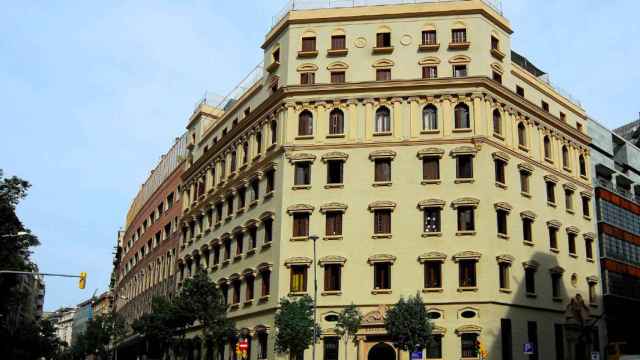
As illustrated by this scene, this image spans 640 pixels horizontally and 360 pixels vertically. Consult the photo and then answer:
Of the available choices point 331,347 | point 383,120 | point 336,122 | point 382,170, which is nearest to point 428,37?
point 383,120

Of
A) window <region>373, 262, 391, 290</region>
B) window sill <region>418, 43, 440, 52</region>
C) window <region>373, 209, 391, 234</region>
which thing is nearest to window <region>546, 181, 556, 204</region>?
window sill <region>418, 43, 440, 52</region>

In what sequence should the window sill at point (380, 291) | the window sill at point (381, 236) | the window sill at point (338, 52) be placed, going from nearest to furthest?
1. the window sill at point (380, 291)
2. the window sill at point (381, 236)
3. the window sill at point (338, 52)

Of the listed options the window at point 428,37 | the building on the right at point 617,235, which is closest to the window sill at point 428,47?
the window at point 428,37

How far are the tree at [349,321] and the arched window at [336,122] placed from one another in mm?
13286

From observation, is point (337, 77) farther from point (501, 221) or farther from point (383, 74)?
point (501, 221)

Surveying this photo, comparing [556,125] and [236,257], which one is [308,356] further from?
[556,125]

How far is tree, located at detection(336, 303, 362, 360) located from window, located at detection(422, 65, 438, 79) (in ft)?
58.1

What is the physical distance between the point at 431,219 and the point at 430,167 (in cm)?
378

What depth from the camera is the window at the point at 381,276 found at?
50719 mm

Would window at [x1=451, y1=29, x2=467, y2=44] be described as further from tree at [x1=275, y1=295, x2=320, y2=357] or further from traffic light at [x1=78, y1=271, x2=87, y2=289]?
traffic light at [x1=78, y1=271, x2=87, y2=289]

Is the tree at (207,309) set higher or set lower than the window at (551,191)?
lower

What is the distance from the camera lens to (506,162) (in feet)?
175

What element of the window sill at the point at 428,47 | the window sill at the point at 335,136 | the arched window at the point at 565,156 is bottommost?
the window sill at the point at 335,136

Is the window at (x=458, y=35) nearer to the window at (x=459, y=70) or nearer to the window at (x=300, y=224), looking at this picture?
the window at (x=459, y=70)
